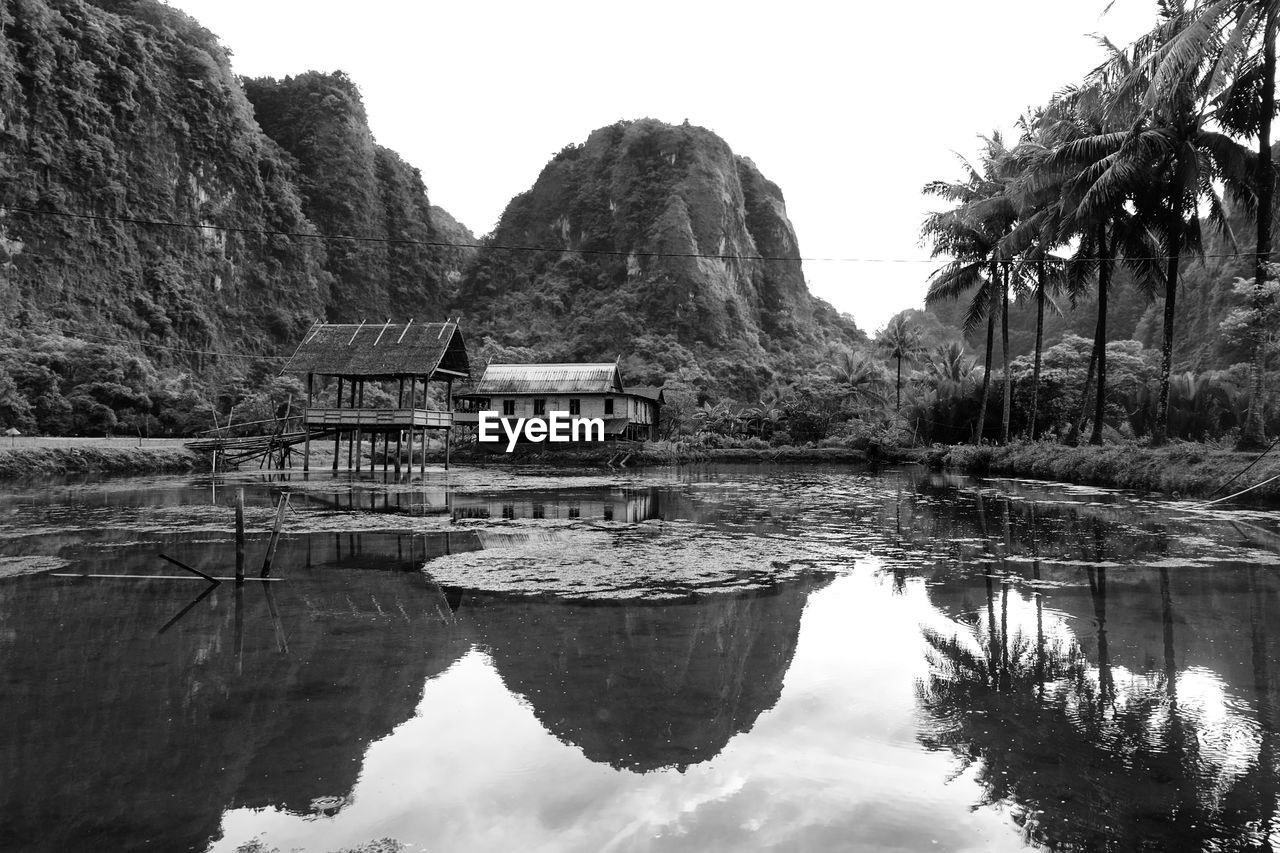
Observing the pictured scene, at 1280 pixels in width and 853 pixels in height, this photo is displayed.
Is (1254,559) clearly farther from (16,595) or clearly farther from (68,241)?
(68,241)

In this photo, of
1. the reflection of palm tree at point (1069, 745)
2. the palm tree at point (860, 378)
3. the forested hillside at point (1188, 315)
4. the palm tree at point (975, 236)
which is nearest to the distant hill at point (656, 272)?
the palm tree at point (860, 378)

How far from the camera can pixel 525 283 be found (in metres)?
91.9

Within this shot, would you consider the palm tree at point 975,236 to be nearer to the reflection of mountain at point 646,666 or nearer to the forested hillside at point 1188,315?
the forested hillside at point 1188,315

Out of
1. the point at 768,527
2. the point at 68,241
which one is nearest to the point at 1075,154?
the point at 768,527

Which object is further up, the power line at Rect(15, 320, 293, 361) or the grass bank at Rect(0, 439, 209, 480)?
the power line at Rect(15, 320, 293, 361)

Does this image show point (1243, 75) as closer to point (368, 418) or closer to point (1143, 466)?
point (1143, 466)

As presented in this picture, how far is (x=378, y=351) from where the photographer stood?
1145 inches

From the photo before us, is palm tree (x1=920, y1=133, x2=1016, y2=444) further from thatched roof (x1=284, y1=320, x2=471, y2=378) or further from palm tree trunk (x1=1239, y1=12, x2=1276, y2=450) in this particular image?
thatched roof (x1=284, y1=320, x2=471, y2=378)

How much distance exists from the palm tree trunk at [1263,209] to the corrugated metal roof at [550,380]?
31227mm

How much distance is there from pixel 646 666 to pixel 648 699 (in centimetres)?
60

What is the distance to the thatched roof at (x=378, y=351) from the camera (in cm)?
2844

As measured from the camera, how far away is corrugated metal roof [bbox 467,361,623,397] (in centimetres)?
4400

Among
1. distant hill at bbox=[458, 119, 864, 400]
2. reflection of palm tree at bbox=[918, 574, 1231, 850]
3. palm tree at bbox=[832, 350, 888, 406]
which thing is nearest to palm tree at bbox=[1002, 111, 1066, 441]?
reflection of palm tree at bbox=[918, 574, 1231, 850]

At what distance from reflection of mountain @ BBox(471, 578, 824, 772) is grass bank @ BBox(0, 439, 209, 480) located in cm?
2541
